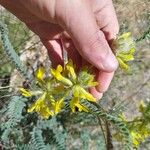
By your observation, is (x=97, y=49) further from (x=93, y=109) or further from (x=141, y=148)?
(x=141, y=148)

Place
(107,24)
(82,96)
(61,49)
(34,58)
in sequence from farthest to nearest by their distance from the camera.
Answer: (34,58) < (61,49) < (107,24) < (82,96)

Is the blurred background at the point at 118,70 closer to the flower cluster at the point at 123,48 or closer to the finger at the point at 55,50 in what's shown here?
the finger at the point at 55,50

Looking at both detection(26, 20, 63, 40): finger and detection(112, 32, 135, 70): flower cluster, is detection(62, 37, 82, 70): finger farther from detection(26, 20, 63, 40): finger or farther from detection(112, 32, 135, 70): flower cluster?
detection(112, 32, 135, 70): flower cluster

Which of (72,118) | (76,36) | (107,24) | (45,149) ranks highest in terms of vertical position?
(76,36)

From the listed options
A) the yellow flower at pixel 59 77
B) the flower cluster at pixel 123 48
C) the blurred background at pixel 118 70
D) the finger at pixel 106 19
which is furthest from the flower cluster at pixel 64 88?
the blurred background at pixel 118 70

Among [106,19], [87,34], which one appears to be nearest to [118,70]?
[106,19]

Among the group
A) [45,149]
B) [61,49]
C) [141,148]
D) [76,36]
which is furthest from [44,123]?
[76,36]

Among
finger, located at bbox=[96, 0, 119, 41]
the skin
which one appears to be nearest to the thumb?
the skin
